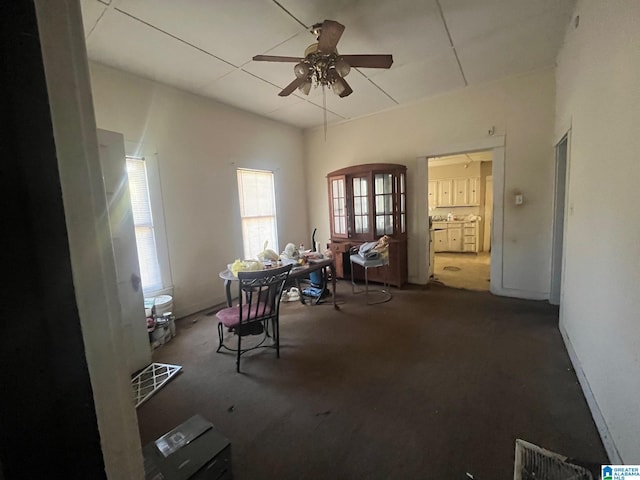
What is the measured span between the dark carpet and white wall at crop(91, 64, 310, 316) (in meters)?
0.89

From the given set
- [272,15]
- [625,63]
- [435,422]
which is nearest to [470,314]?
[435,422]

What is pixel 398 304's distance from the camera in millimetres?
3719

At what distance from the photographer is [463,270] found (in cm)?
538

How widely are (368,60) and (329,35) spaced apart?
437 mm

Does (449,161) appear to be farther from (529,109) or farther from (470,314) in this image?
(470,314)

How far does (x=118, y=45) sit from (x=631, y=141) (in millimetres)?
3776

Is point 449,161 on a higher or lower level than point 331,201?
higher

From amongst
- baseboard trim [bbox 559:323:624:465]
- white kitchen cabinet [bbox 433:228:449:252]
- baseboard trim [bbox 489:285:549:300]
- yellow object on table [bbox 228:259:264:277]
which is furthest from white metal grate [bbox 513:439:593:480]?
white kitchen cabinet [bbox 433:228:449:252]

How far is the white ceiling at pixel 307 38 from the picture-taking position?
217cm

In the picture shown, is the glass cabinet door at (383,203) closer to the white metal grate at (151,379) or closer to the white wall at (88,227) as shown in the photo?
the white metal grate at (151,379)

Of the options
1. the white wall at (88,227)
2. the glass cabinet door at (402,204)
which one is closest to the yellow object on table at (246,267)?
the white wall at (88,227)

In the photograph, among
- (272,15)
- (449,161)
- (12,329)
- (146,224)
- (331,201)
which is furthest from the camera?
(449,161)

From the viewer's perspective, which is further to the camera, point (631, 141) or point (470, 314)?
point (470, 314)

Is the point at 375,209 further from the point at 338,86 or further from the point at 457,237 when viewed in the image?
the point at 457,237
